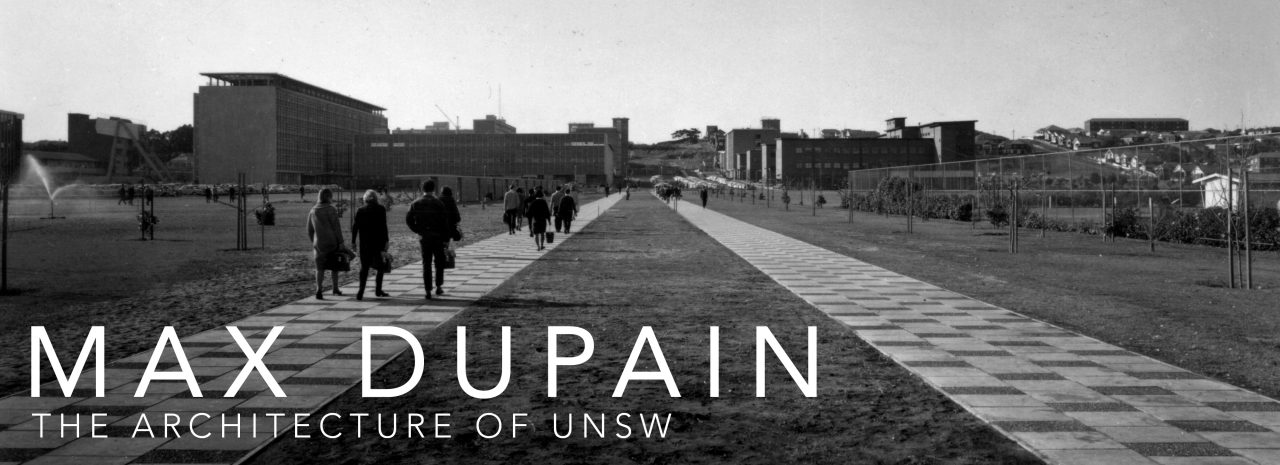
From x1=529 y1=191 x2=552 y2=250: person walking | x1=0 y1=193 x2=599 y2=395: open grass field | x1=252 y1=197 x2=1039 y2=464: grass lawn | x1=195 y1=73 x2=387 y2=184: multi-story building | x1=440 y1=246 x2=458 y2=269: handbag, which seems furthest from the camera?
x1=195 y1=73 x2=387 y2=184: multi-story building

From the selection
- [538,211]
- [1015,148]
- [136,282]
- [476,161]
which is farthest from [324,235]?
[1015,148]

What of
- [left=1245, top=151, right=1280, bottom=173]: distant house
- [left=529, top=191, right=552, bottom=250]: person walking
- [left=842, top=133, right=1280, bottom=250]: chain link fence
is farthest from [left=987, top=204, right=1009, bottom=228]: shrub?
[left=529, top=191, right=552, bottom=250]: person walking

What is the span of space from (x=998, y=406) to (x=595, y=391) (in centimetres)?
274

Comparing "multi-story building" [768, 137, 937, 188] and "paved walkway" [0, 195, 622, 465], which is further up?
"multi-story building" [768, 137, 937, 188]

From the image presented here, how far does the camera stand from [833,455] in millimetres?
4980

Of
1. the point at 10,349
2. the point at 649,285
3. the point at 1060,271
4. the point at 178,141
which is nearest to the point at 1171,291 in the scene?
the point at 1060,271

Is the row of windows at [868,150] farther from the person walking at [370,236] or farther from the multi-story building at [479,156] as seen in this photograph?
the person walking at [370,236]

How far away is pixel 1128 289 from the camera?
13.8 metres

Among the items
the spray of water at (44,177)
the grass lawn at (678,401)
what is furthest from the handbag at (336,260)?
→ the spray of water at (44,177)

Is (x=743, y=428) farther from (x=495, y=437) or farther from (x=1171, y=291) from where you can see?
(x=1171, y=291)

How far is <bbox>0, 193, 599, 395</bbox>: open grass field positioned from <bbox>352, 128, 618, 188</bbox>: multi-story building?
113m

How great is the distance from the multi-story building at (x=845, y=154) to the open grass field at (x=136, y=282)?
10676 cm

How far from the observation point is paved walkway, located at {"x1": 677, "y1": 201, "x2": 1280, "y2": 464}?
16.9ft

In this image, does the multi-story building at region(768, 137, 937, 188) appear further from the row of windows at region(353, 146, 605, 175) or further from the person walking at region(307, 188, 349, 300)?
the person walking at region(307, 188, 349, 300)
